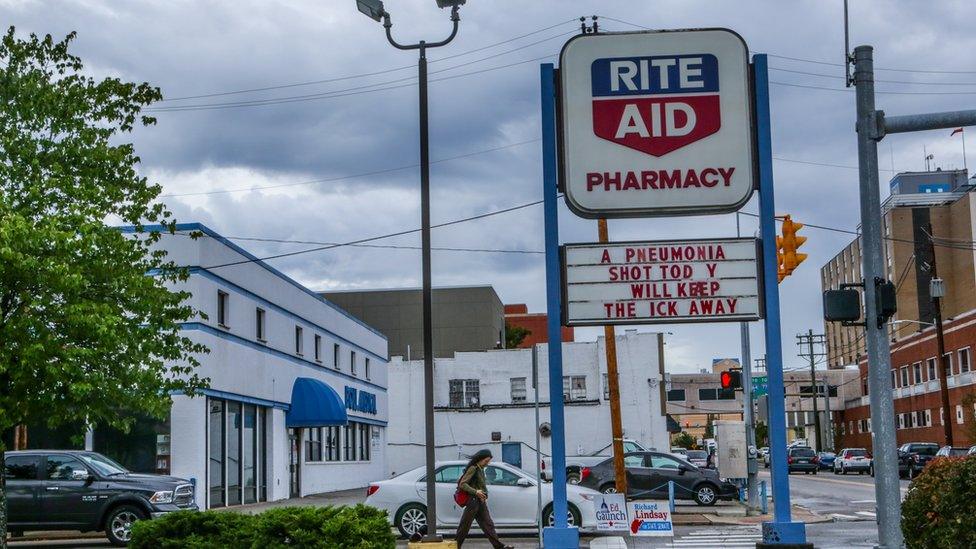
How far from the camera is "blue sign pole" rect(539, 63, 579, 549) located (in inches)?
406

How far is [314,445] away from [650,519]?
2272 cm

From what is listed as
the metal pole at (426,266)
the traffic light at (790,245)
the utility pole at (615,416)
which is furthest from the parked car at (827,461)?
the metal pole at (426,266)

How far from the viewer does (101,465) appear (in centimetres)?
2103

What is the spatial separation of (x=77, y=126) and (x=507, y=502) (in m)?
9.99

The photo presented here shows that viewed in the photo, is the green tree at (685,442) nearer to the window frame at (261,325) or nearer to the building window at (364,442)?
the building window at (364,442)

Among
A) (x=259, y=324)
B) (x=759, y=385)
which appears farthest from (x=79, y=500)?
(x=759, y=385)

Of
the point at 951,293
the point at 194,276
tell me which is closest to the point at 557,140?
the point at 194,276

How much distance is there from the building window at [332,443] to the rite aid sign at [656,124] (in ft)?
108

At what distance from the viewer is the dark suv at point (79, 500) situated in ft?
66.8

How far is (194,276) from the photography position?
28953 mm

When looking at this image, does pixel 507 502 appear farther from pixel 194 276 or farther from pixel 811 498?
pixel 811 498

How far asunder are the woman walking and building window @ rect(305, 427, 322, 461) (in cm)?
2158

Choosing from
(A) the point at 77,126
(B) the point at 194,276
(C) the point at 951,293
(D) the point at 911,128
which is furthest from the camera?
(C) the point at 951,293

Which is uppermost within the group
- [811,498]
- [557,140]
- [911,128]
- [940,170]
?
[940,170]
